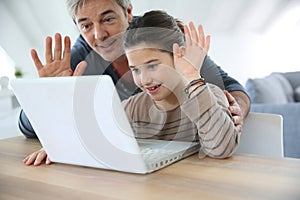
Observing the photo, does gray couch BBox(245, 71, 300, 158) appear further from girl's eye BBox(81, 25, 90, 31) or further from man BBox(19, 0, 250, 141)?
girl's eye BBox(81, 25, 90, 31)

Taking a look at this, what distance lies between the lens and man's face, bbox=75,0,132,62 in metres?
1.04

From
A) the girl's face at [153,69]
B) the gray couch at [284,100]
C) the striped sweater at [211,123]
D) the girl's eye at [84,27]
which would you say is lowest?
the gray couch at [284,100]

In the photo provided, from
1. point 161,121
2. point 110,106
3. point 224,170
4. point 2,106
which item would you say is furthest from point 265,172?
point 2,106

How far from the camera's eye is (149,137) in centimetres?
93

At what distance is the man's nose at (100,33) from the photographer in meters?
1.06

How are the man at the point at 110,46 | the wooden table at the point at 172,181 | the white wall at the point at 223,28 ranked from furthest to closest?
the white wall at the point at 223,28 → the man at the point at 110,46 → the wooden table at the point at 172,181

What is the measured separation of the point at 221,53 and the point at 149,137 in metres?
2.68

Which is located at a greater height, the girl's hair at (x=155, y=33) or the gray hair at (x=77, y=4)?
the gray hair at (x=77, y=4)

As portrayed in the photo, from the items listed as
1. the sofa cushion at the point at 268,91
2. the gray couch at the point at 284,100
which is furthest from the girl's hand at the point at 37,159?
the sofa cushion at the point at 268,91

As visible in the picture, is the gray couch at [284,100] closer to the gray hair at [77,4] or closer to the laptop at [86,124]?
the gray hair at [77,4]

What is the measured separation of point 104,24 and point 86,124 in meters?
0.56

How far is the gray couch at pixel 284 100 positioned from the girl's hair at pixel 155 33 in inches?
61.9

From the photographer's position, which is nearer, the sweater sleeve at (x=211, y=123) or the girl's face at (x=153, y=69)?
the sweater sleeve at (x=211, y=123)

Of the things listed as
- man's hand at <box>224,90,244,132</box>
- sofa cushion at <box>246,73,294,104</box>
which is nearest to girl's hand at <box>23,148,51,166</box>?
man's hand at <box>224,90,244,132</box>
